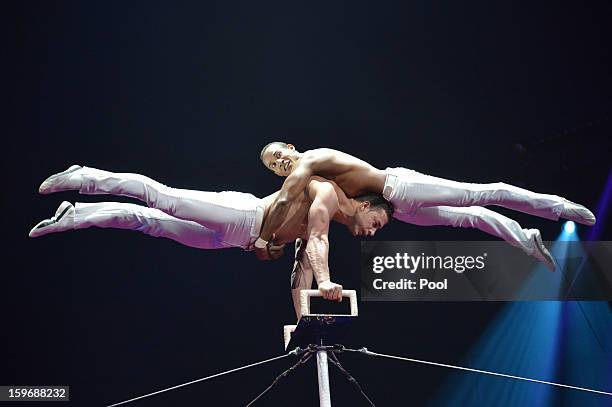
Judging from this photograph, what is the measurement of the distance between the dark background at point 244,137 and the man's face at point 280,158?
56.6 inches

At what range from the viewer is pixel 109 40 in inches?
286

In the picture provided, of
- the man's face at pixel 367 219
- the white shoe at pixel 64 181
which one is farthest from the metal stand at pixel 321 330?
the white shoe at pixel 64 181

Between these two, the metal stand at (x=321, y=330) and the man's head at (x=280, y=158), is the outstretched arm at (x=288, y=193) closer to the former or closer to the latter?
the man's head at (x=280, y=158)

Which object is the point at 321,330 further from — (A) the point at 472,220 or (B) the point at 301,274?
(A) the point at 472,220

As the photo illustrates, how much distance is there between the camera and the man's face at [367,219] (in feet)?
18.9

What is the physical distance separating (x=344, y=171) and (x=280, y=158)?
0.48 m

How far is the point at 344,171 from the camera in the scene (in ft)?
18.8

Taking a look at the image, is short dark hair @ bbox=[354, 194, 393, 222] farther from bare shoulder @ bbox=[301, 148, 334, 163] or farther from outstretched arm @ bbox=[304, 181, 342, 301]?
bare shoulder @ bbox=[301, 148, 334, 163]

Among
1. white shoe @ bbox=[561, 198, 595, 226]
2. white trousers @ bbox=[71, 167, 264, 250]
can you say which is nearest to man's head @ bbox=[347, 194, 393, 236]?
white trousers @ bbox=[71, 167, 264, 250]

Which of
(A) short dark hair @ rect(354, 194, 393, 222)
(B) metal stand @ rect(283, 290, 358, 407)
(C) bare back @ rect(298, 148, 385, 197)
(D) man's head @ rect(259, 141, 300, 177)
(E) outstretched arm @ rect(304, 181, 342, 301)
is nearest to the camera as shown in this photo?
(B) metal stand @ rect(283, 290, 358, 407)

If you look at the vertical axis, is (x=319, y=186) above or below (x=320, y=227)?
above

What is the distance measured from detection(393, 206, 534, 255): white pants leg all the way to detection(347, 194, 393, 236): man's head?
257 millimetres

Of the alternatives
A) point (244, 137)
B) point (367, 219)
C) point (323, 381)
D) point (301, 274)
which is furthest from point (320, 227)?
point (244, 137)

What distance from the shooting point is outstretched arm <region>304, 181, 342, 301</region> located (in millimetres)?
5355
